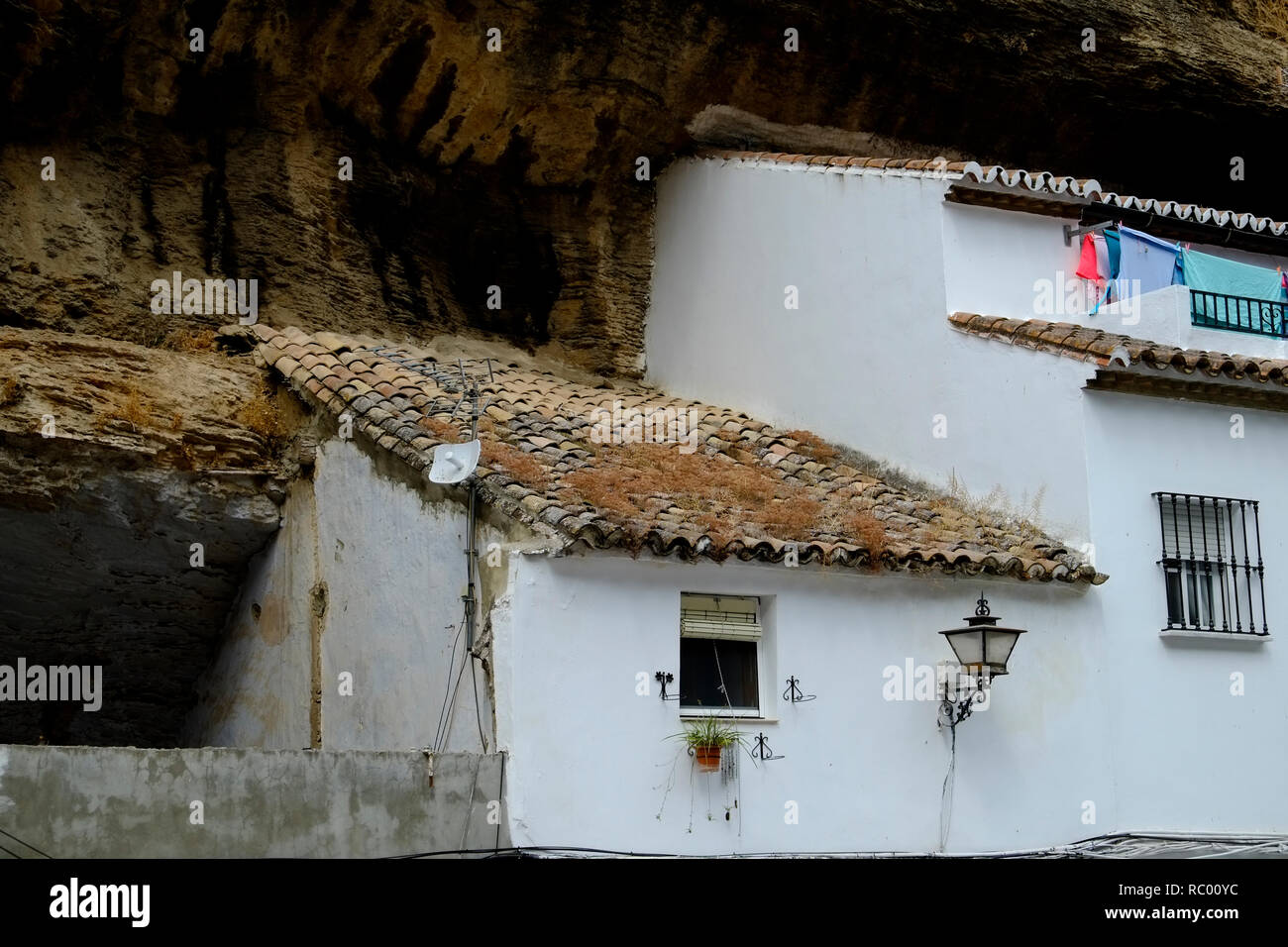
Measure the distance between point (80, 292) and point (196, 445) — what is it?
68.8 inches

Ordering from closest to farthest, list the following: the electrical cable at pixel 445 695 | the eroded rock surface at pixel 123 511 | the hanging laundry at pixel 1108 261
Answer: the electrical cable at pixel 445 695 < the eroded rock surface at pixel 123 511 < the hanging laundry at pixel 1108 261

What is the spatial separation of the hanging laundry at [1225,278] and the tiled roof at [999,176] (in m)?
0.41

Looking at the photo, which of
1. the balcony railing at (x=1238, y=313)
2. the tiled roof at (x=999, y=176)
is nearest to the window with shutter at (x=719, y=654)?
the tiled roof at (x=999, y=176)

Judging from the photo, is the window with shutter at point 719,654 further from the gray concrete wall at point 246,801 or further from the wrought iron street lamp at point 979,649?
the gray concrete wall at point 246,801

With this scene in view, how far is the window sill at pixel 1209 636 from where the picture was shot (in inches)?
501

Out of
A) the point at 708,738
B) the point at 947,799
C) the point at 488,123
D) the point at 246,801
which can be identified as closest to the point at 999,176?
the point at 488,123

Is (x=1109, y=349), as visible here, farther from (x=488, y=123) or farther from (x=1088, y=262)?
(x=488, y=123)

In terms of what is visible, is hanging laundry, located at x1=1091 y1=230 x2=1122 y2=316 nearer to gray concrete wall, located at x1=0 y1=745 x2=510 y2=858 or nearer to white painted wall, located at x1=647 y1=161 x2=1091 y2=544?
white painted wall, located at x1=647 y1=161 x2=1091 y2=544

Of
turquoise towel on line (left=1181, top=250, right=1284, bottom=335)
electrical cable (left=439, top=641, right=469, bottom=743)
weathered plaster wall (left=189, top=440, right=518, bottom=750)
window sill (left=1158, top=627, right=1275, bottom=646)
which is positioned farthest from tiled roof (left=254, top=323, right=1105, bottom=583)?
turquoise towel on line (left=1181, top=250, right=1284, bottom=335)

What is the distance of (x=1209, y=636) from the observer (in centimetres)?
1279

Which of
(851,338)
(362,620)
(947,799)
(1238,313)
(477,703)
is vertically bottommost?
(947,799)

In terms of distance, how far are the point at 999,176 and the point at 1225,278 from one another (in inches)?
102

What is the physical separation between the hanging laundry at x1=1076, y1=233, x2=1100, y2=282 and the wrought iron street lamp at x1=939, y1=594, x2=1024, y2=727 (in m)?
3.84
